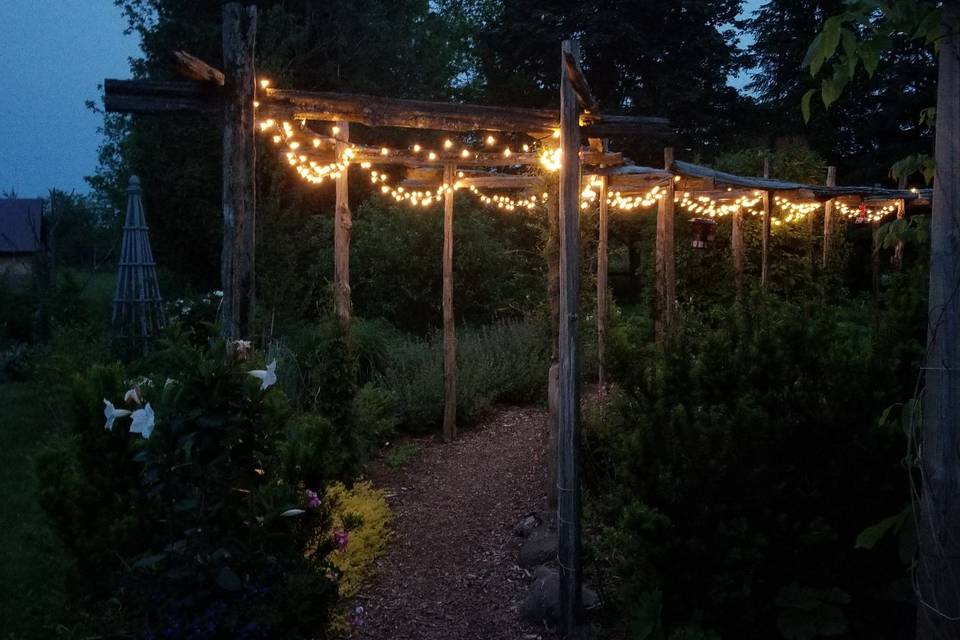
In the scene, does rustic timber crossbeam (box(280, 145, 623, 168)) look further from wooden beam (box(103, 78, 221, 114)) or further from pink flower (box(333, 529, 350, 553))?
pink flower (box(333, 529, 350, 553))

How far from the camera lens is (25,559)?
5043mm

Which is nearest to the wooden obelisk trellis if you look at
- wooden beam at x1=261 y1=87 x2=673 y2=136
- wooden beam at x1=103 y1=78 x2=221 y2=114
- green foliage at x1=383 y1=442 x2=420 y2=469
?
green foliage at x1=383 y1=442 x2=420 y2=469

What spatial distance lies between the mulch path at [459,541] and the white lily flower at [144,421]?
5.32 feet

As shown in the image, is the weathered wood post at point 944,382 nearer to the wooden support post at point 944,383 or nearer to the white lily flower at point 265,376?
the wooden support post at point 944,383

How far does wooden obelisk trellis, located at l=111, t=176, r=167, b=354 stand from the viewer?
34.8 feet

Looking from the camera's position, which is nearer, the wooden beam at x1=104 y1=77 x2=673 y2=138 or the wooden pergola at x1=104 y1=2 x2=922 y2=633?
the wooden pergola at x1=104 y1=2 x2=922 y2=633

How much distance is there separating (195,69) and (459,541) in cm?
314

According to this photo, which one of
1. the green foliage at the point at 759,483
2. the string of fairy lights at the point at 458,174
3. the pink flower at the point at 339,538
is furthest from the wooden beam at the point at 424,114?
the pink flower at the point at 339,538

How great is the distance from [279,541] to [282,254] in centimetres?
737

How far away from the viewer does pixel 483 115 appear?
5.50 meters

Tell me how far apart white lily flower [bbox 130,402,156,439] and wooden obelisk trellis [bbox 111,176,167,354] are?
812cm

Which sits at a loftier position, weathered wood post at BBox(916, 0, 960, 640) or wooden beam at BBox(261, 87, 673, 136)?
wooden beam at BBox(261, 87, 673, 136)

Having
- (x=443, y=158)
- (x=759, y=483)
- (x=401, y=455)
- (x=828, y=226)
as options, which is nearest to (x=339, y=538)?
(x=759, y=483)

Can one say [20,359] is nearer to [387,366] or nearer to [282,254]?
[282,254]
